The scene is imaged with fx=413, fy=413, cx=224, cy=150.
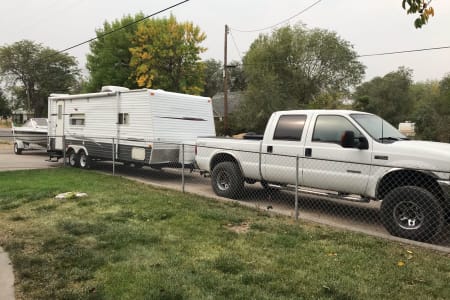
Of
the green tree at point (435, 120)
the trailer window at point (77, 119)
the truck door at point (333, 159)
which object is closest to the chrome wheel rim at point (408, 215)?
the truck door at point (333, 159)

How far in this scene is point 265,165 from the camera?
344 inches

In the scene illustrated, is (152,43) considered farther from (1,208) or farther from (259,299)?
(259,299)

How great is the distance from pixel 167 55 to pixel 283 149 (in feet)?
92.5

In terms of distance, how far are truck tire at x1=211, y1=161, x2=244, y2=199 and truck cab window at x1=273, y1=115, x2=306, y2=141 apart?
4.33ft

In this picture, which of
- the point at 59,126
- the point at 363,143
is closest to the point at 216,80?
the point at 59,126

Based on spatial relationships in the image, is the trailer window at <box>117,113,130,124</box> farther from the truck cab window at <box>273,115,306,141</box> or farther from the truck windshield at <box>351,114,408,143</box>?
the truck windshield at <box>351,114,408,143</box>

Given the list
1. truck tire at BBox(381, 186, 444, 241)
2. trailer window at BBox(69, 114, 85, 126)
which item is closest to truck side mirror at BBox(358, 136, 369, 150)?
truck tire at BBox(381, 186, 444, 241)

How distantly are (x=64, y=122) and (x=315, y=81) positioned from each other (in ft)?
116

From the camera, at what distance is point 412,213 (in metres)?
6.44

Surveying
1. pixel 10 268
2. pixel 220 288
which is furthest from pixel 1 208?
pixel 220 288

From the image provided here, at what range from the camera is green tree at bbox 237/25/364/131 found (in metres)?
43.8

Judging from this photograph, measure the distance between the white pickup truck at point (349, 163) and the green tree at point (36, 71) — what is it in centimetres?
6632

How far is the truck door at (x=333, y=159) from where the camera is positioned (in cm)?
718

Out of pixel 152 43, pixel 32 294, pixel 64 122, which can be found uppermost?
pixel 152 43
